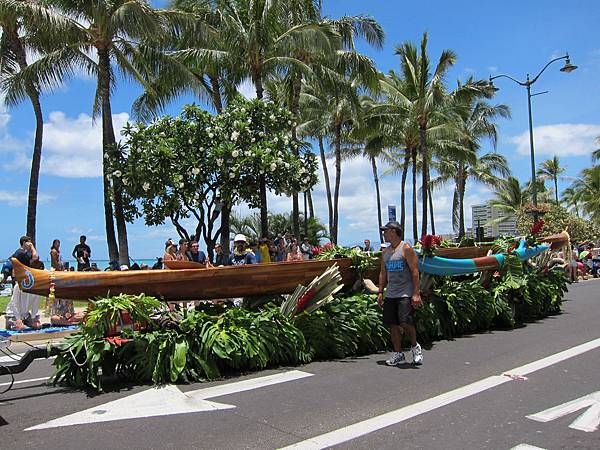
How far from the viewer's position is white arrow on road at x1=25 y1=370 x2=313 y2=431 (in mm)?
4868

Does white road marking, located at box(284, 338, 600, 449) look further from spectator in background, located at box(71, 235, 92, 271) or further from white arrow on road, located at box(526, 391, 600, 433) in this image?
spectator in background, located at box(71, 235, 92, 271)

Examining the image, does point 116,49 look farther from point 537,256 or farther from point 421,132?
point 421,132

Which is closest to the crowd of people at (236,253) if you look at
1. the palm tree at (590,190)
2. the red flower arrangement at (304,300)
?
the red flower arrangement at (304,300)

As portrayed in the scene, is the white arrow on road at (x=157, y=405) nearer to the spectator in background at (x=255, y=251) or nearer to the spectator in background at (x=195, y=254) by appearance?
the spectator in background at (x=195, y=254)

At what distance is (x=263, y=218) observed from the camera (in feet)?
A: 68.1

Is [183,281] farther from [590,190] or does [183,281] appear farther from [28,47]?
[590,190]

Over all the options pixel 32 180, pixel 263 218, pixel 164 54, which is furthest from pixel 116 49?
pixel 263 218

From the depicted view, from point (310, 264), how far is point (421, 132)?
2201 cm

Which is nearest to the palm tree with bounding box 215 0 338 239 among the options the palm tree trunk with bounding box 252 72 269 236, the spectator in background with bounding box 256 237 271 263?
the palm tree trunk with bounding box 252 72 269 236

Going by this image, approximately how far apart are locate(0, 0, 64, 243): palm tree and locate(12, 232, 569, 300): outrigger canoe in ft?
40.5

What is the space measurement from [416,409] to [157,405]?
2.37 meters

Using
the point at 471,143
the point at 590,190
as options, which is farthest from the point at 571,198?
the point at 471,143

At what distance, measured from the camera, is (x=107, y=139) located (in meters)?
18.6

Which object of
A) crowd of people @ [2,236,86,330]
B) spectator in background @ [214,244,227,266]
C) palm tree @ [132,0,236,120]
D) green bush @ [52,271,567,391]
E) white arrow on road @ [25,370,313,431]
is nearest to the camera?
white arrow on road @ [25,370,313,431]
